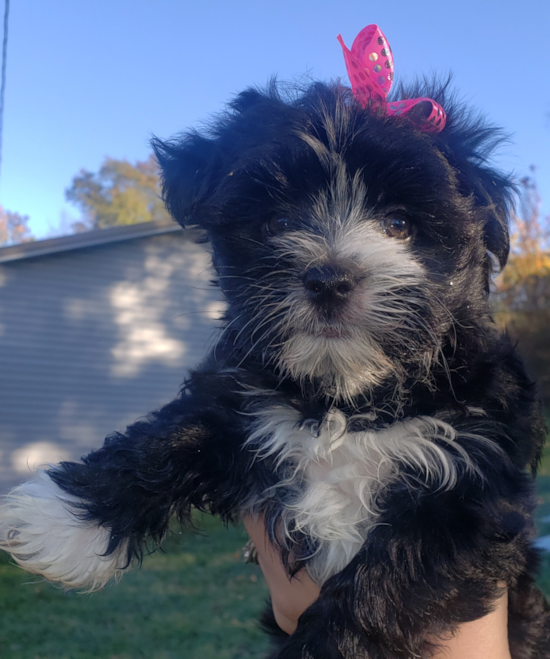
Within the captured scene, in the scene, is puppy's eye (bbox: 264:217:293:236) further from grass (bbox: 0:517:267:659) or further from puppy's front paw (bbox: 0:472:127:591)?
grass (bbox: 0:517:267:659)

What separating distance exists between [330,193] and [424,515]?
1025 mm

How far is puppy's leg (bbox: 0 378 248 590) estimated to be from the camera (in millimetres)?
1874

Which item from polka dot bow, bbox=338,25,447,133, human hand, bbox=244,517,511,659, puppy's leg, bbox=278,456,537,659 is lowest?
human hand, bbox=244,517,511,659

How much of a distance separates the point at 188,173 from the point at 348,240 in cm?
69

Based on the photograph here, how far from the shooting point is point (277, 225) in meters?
1.86

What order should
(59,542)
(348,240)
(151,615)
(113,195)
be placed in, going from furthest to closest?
(113,195) → (151,615) → (59,542) → (348,240)

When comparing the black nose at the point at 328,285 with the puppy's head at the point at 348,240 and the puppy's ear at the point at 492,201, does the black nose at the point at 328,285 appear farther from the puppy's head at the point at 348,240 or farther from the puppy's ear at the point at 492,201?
the puppy's ear at the point at 492,201

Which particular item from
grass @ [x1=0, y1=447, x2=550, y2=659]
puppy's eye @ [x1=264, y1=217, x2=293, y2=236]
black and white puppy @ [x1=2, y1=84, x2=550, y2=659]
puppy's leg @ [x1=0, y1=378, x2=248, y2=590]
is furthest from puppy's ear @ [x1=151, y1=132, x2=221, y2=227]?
grass @ [x1=0, y1=447, x2=550, y2=659]

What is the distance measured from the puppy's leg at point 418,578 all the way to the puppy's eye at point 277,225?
94cm

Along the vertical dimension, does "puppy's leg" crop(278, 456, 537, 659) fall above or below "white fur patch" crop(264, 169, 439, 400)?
below

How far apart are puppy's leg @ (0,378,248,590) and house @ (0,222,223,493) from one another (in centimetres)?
816

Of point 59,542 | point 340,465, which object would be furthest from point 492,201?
point 59,542

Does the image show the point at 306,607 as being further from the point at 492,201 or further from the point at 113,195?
the point at 113,195

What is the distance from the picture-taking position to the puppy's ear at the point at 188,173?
2.03 m
